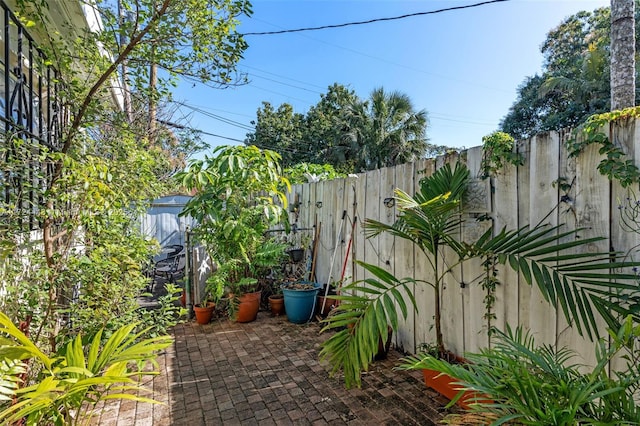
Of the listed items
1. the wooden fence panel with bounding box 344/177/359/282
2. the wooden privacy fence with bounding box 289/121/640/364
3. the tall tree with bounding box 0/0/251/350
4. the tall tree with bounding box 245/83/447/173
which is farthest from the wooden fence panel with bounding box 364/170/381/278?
the tall tree with bounding box 245/83/447/173

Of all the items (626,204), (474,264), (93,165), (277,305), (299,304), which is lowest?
(277,305)

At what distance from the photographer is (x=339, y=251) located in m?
4.03

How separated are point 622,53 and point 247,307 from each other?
542 centimetres

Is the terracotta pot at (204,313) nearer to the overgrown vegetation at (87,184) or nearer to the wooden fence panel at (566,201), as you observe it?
the overgrown vegetation at (87,184)

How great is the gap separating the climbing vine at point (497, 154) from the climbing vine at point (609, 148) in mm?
334

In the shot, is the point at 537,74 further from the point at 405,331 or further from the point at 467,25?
the point at 405,331

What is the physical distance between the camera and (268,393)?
240 centimetres

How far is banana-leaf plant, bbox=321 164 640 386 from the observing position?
4.99ft

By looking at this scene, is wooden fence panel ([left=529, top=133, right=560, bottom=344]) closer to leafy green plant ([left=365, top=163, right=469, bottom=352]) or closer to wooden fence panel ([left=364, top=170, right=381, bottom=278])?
leafy green plant ([left=365, top=163, right=469, bottom=352])

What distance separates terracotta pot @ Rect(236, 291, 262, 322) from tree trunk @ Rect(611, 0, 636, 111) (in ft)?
16.1

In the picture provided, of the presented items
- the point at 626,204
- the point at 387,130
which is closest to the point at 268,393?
the point at 626,204

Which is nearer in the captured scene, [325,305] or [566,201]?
[566,201]

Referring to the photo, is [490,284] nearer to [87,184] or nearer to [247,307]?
[87,184]

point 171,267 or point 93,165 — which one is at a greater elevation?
point 93,165
